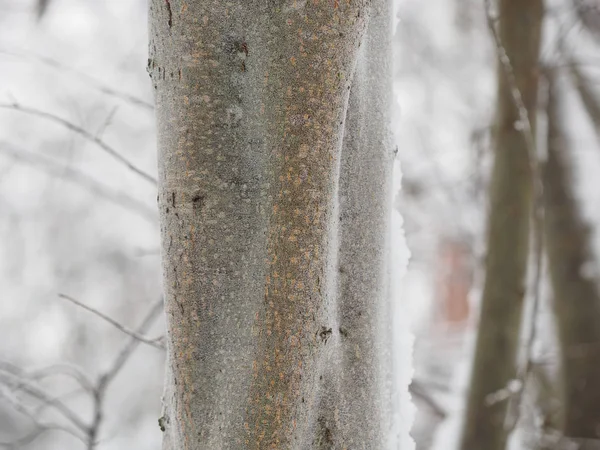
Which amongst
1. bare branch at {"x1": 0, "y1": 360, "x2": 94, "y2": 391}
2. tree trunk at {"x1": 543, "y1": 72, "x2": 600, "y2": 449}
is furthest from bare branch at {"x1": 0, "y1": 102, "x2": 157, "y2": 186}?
tree trunk at {"x1": 543, "y1": 72, "x2": 600, "y2": 449}

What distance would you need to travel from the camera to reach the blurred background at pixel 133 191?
3.06 metres

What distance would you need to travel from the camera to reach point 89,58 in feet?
15.7

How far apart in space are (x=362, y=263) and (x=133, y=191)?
14.8 ft

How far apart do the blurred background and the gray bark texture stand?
1787 millimetres

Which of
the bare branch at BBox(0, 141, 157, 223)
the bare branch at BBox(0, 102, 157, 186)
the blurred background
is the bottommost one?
the bare branch at BBox(0, 102, 157, 186)

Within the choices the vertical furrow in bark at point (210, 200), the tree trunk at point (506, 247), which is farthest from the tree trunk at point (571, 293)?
the vertical furrow in bark at point (210, 200)

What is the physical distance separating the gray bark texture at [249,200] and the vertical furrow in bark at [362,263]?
0.15ft

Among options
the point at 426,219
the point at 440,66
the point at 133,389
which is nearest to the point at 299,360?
the point at 440,66

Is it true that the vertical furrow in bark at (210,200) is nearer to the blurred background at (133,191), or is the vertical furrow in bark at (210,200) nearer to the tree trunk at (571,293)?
the blurred background at (133,191)

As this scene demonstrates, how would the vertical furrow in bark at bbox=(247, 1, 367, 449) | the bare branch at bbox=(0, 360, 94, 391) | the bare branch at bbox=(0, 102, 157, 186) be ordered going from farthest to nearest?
the bare branch at bbox=(0, 360, 94, 391)
the bare branch at bbox=(0, 102, 157, 186)
the vertical furrow in bark at bbox=(247, 1, 367, 449)

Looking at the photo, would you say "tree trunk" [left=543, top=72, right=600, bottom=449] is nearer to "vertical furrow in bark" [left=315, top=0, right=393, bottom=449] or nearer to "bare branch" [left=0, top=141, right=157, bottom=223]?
"bare branch" [left=0, top=141, right=157, bottom=223]

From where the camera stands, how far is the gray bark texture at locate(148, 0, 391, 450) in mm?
605

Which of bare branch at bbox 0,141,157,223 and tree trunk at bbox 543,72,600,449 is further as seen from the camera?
tree trunk at bbox 543,72,600,449

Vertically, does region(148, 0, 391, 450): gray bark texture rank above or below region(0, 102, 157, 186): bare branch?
below
